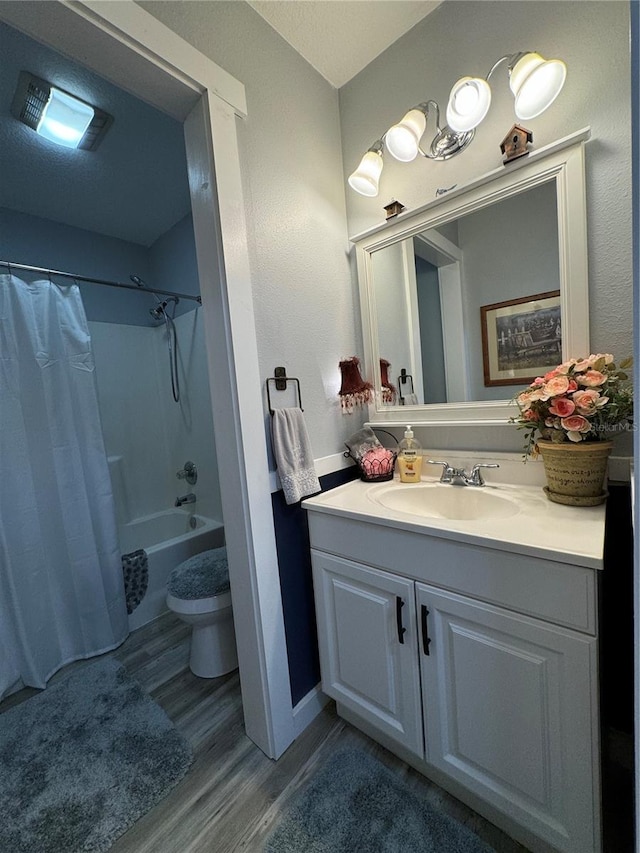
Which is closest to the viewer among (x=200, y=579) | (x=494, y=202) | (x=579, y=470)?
(x=579, y=470)

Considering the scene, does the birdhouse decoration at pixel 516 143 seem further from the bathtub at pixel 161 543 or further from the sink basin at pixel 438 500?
the bathtub at pixel 161 543

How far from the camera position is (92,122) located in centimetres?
148

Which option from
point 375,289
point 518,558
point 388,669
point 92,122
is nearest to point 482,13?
point 375,289

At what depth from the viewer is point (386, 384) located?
4.97 ft

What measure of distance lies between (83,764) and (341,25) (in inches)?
108

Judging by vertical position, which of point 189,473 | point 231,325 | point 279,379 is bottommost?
point 189,473

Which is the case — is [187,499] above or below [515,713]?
above

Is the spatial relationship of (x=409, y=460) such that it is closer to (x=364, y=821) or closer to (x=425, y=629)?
(x=425, y=629)

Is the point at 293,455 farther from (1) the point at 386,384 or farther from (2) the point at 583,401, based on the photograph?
(2) the point at 583,401

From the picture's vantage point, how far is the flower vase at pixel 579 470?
2.96ft

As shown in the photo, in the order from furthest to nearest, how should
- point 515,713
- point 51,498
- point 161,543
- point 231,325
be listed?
point 161,543, point 51,498, point 231,325, point 515,713

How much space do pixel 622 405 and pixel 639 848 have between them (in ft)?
2.85

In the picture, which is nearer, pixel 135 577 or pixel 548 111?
pixel 548 111

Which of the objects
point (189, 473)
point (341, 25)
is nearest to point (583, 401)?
point (341, 25)
